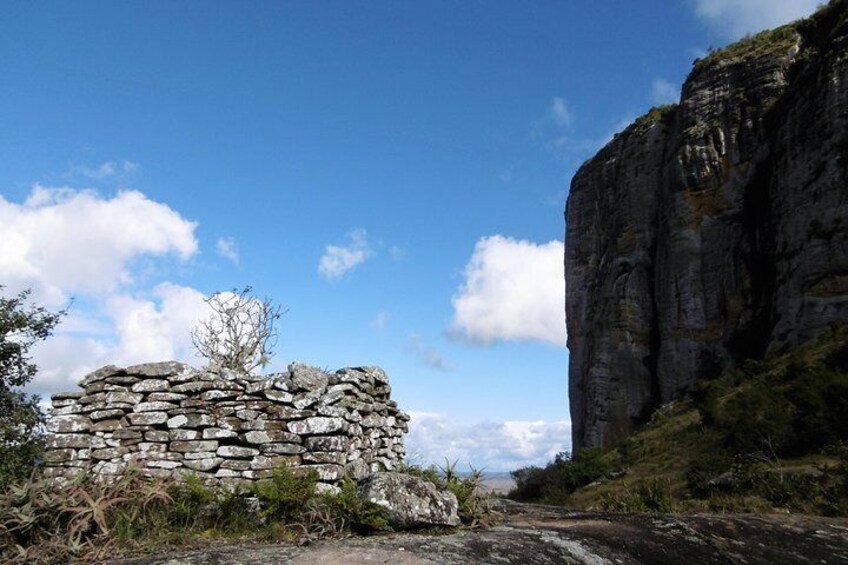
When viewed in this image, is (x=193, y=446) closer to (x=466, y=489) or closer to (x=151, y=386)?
(x=151, y=386)

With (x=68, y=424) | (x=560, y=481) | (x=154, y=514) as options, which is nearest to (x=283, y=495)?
(x=154, y=514)

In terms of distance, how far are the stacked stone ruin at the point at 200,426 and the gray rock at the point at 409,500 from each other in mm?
1163

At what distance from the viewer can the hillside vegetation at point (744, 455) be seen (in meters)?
12.7

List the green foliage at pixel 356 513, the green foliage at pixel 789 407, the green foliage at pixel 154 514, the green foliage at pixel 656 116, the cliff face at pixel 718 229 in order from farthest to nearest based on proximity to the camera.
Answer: the green foliage at pixel 656 116 < the cliff face at pixel 718 229 < the green foliage at pixel 789 407 < the green foliage at pixel 356 513 < the green foliage at pixel 154 514

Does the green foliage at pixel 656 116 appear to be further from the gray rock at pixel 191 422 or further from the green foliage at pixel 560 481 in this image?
the gray rock at pixel 191 422

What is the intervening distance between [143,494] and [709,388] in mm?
31195

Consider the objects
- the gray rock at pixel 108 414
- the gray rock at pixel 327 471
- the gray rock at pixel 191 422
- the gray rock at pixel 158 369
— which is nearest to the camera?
the gray rock at pixel 327 471

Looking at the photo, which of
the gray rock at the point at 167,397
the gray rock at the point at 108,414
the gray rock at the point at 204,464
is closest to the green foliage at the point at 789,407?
the gray rock at the point at 204,464

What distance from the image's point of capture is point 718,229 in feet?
129

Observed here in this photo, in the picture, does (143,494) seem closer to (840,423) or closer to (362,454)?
(362,454)

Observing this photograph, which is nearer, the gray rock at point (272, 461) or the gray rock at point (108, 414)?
the gray rock at point (272, 461)

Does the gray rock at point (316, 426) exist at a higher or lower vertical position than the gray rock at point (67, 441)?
higher

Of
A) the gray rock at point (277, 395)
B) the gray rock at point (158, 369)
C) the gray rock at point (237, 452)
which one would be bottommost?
the gray rock at point (237, 452)

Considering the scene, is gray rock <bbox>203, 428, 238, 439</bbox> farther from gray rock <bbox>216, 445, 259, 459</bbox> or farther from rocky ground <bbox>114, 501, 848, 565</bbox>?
rocky ground <bbox>114, 501, 848, 565</bbox>
